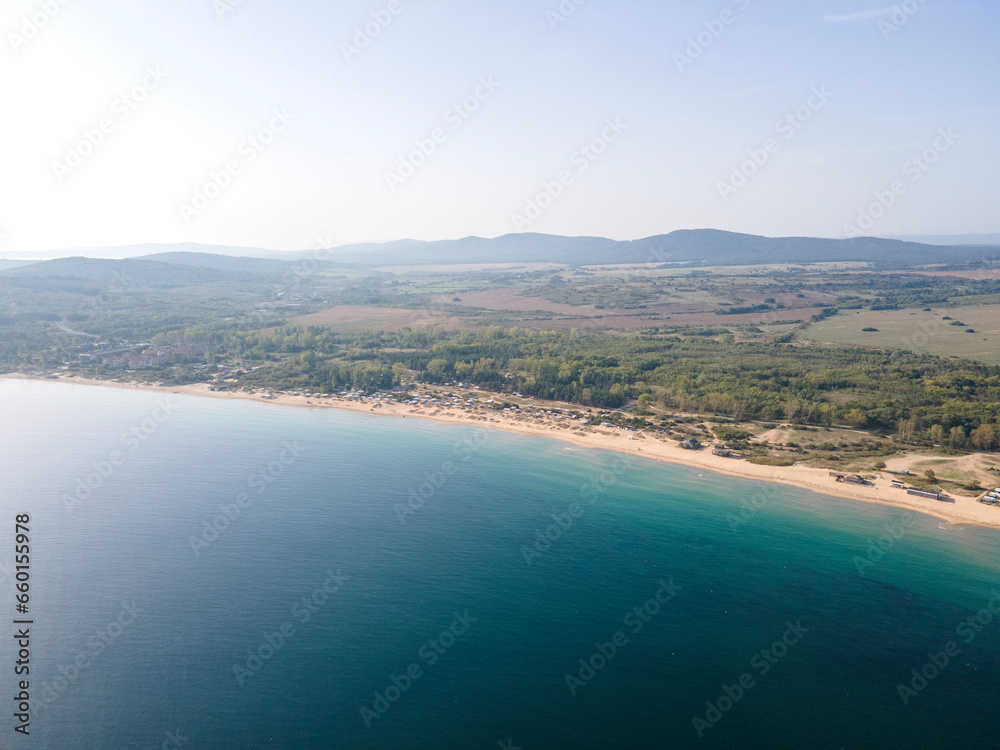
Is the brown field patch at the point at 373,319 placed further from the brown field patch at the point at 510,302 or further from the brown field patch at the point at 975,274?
the brown field patch at the point at 975,274

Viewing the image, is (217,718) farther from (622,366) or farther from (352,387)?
(622,366)

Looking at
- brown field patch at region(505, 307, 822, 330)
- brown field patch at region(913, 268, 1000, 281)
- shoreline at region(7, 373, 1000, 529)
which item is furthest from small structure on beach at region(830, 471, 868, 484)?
brown field patch at region(913, 268, 1000, 281)

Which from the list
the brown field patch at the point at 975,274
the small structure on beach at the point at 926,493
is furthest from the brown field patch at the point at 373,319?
the brown field patch at the point at 975,274

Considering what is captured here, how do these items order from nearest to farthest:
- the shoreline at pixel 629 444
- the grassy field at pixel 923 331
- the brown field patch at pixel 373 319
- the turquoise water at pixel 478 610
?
1. the turquoise water at pixel 478 610
2. the shoreline at pixel 629 444
3. the grassy field at pixel 923 331
4. the brown field patch at pixel 373 319

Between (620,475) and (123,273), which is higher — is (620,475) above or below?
below

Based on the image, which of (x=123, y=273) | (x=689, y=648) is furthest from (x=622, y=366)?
(x=123, y=273)

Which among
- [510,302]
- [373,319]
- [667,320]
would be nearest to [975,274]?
[667,320]
